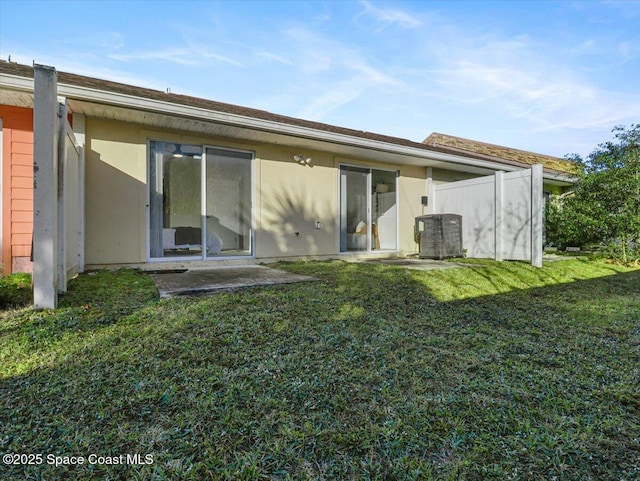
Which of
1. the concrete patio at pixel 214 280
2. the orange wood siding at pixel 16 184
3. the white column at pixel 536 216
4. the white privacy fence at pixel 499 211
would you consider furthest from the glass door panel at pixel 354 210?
the orange wood siding at pixel 16 184

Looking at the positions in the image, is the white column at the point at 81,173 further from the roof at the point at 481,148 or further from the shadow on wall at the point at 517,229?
the roof at the point at 481,148

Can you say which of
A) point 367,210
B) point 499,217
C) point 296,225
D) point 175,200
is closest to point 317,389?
point 175,200

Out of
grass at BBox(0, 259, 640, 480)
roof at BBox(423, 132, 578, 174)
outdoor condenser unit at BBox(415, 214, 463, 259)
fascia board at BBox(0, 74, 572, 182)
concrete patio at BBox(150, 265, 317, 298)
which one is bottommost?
grass at BBox(0, 259, 640, 480)

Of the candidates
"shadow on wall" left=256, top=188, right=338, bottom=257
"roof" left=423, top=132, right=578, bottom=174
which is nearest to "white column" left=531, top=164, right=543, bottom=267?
"shadow on wall" left=256, top=188, right=338, bottom=257

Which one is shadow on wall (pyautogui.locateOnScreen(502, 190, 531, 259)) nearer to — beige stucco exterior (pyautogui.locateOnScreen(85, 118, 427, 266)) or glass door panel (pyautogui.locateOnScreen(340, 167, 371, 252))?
beige stucco exterior (pyautogui.locateOnScreen(85, 118, 427, 266))

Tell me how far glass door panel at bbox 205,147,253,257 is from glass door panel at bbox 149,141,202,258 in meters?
0.19

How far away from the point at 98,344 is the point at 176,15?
7.40 meters

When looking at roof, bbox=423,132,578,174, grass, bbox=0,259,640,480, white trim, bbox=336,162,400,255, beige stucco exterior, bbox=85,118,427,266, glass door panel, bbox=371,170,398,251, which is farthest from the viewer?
roof, bbox=423,132,578,174

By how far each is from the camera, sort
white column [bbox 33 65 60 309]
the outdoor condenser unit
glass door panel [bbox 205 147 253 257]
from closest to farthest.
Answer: white column [bbox 33 65 60 309], glass door panel [bbox 205 147 253 257], the outdoor condenser unit

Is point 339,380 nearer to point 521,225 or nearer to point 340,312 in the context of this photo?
point 340,312

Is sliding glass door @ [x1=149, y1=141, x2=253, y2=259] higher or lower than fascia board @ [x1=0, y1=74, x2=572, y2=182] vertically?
lower

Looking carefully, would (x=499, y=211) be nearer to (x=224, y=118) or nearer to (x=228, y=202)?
(x=228, y=202)

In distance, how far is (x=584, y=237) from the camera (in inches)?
311

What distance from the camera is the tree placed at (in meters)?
6.93
